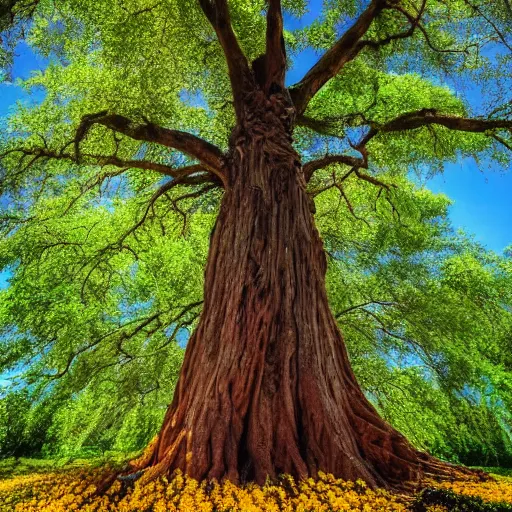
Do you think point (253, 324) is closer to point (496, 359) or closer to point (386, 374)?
point (386, 374)

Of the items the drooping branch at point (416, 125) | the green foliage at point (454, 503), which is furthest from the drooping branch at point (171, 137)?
the green foliage at point (454, 503)

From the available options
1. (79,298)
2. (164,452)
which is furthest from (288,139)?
(79,298)

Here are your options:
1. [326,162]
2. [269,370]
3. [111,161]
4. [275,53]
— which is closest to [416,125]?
[326,162]

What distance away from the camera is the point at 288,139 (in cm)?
549

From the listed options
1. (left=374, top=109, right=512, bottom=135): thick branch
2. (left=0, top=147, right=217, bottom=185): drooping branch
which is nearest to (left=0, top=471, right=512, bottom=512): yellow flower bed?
(left=0, top=147, right=217, bottom=185): drooping branch

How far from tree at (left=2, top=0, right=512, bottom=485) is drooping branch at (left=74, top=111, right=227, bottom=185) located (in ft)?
0.06

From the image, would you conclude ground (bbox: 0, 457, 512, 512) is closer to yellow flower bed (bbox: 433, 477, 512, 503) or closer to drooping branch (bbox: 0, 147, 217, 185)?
yellow flower bed (bbox: 433, 477, 512, 503)

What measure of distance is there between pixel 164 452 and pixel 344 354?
2.10m

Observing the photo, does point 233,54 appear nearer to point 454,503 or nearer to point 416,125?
point 416,125

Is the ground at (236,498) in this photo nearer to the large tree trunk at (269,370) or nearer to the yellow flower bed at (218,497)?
the yellow flower bed at (218,497)

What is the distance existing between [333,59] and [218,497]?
19.0ft

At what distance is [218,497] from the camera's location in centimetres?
292

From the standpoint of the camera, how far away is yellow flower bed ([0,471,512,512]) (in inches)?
109

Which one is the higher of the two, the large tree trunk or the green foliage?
the large tree trunk
